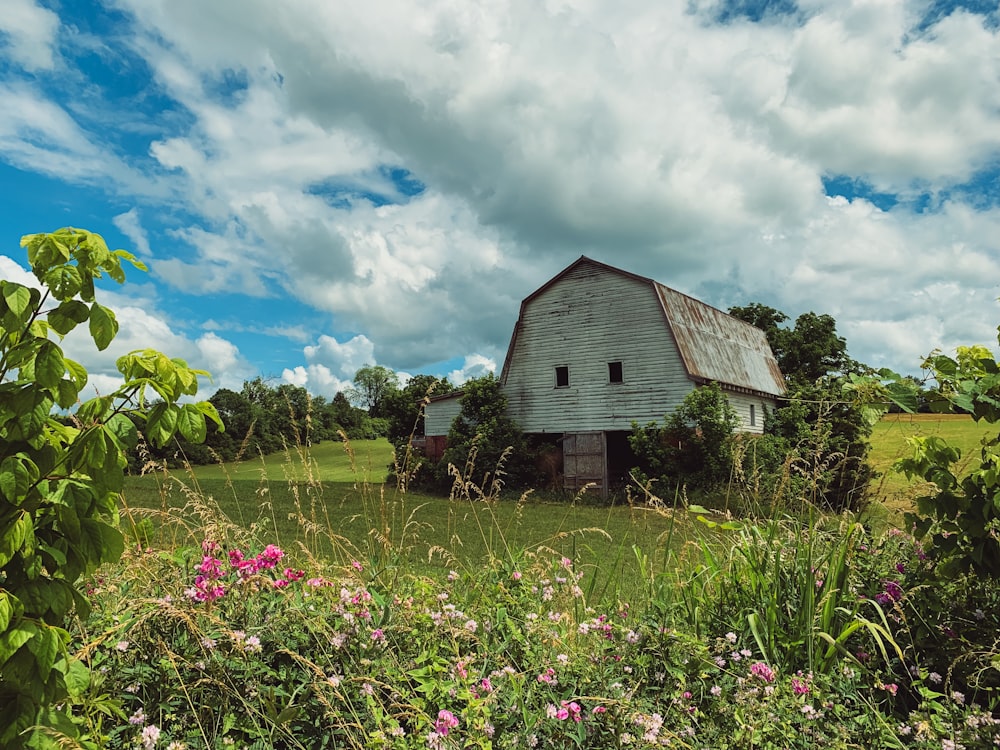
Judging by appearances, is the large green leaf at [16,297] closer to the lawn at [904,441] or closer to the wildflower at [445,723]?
the wildflower at [445,723]

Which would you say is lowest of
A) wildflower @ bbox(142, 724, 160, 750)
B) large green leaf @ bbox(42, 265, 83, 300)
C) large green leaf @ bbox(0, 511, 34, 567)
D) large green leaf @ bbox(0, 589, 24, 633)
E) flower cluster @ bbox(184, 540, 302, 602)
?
wildflower @ bbox(142, 724, 160, 750)

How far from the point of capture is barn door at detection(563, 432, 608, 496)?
24.3 m

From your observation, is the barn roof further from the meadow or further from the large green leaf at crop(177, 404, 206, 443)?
the large green leaf at crop(177, 404, 206, 443)

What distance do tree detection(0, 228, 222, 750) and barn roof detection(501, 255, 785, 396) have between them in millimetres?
21988

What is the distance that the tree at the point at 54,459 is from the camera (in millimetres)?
1941

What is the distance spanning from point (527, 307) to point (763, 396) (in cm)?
1000

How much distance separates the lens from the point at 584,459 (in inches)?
969

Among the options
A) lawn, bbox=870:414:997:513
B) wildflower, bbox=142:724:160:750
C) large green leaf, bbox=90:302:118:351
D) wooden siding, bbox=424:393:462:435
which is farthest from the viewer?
wooden siding, bbox=424:393:462:435

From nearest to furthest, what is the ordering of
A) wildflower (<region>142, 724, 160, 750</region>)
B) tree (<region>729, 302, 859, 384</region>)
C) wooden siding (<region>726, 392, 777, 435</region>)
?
wildflower (<region>142, 724, 160, 750</region>) < wooden siding (<region>726, 392, 777, 435</region>) < tree (<region>729, 302, 859, 384</region>)

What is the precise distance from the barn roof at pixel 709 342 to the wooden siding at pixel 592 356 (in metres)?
0.18

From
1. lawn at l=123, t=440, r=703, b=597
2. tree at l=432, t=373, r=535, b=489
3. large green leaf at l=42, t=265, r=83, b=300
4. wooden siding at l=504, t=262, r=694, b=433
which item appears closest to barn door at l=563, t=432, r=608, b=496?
wooden siding at l=504, t=262, r=694, b=433

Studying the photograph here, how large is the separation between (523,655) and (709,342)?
24278 millimetres

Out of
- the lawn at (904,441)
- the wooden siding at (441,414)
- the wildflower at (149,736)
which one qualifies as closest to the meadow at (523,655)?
the wildflower at (149,736)

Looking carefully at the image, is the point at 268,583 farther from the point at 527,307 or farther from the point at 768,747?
the point at 527,307
